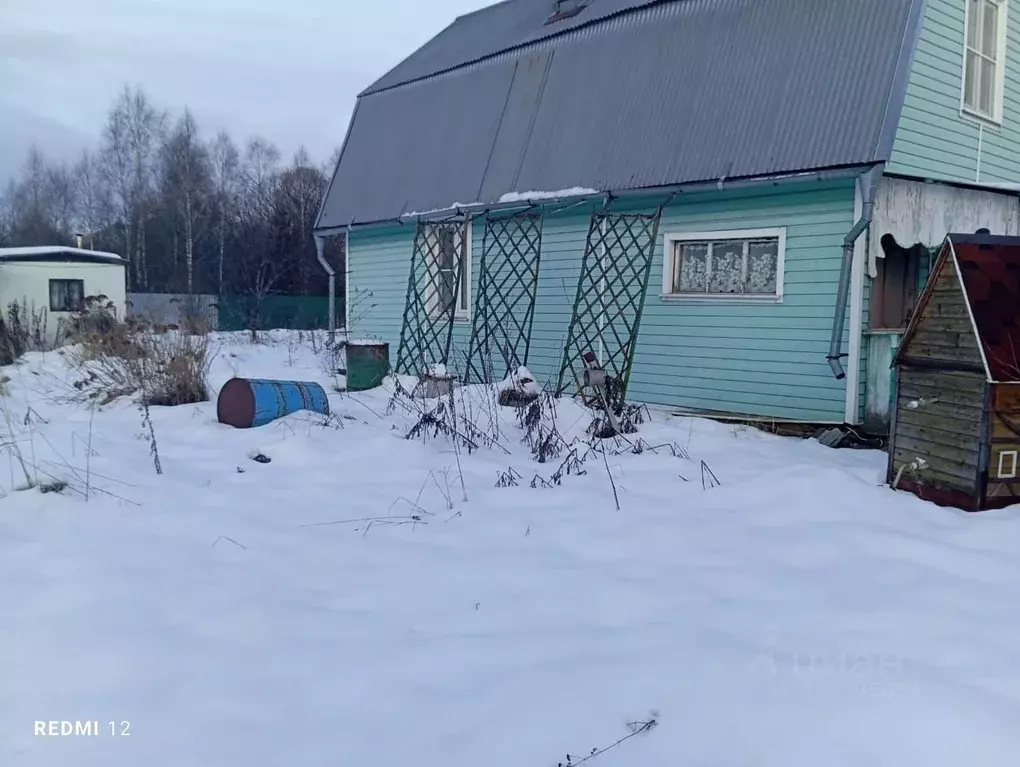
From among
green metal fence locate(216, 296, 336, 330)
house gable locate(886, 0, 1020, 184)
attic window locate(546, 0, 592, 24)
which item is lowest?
green metal fence locate(216, 296, 336, 330)

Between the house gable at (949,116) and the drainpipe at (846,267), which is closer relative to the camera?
the drainpipe at (846,267)

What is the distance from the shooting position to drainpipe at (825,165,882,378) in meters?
6.73

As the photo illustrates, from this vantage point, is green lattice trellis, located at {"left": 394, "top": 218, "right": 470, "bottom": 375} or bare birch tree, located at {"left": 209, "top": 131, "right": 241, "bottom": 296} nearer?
green lattice trellis, located at {"left": 394, "top": 218, "right": 470, "bottom": 375}

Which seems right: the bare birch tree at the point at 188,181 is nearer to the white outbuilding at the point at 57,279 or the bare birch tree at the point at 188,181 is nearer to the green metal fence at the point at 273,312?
the green metal fence at the point at 273,312

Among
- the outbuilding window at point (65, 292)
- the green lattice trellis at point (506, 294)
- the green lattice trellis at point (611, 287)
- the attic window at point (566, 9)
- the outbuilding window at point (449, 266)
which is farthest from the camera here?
the outbuilding window at point (65, 292)

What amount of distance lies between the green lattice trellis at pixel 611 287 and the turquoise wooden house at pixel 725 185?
0.05 metres

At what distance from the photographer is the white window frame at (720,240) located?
7.68 m

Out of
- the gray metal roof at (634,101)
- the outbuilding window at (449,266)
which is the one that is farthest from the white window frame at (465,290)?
the gray metal roof at (634,101)

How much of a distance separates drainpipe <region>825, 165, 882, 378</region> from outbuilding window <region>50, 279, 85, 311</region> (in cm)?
2120

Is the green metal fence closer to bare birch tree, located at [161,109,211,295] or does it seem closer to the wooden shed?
bare birch tree, located at [161,109,211,295]

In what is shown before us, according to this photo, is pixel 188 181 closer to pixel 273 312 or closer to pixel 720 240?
pixel 273 312

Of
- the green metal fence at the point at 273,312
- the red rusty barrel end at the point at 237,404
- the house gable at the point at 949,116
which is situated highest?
the house gable at the point at 949,116

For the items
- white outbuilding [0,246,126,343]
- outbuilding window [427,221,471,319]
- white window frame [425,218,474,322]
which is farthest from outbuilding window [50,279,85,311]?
white window frame [425,218,474,322]

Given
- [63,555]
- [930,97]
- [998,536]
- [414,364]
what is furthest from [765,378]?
[63,555]
